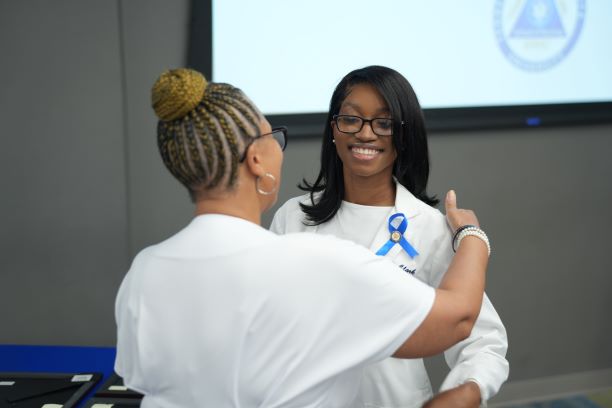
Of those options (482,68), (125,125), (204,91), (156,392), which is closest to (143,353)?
(156,392)

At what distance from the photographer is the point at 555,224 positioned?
3408mm

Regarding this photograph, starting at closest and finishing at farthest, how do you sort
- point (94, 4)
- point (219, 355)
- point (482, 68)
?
1. point (219, 355)
2. point (94, 4)
3. point (482, 68)

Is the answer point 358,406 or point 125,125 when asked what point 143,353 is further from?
point 125,125

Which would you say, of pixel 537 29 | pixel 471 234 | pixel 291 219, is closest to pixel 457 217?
pixel 471 234

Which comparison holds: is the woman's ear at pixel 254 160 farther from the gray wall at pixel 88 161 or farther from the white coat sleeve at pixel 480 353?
the gray wall at pixel 88 161

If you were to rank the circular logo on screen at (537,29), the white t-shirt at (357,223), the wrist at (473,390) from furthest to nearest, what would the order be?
the circular logo on screen at (537,29)
the white t-shirt at (357,223)
the wrist at (473,390)

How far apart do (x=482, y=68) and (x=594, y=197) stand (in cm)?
101

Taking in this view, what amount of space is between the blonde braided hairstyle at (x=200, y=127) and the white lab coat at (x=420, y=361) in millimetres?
641

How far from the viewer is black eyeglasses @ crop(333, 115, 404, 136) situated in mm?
1540

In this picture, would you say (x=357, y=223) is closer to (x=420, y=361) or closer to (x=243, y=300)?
(x=420, y=361)

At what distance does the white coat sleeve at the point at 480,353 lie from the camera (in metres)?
1.26

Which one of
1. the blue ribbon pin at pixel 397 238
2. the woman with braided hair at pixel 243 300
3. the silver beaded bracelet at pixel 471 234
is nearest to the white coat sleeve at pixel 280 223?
the blue ribbon pin at pixel 397 238

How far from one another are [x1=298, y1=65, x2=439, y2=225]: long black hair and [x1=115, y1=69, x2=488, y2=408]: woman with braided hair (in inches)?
22.6

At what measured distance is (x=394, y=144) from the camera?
1.56m
